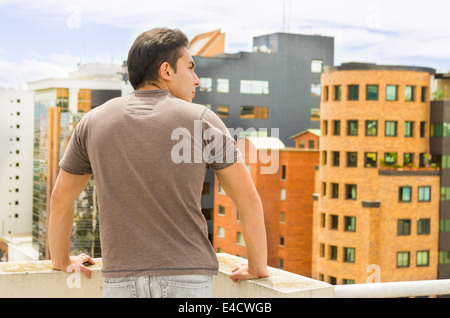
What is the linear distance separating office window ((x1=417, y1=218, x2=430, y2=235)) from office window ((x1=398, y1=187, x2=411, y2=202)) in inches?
56.5

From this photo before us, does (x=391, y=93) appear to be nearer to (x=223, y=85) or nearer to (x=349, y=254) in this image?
(x=349, y=254)

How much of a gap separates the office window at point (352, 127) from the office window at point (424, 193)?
14.4 feet

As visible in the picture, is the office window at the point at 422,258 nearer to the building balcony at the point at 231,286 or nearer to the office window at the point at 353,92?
the office window at the point at 353,92

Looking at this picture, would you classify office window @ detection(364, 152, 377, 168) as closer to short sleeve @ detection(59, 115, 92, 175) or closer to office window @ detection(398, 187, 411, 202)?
office window @ detection(398, 187, 411, 202)

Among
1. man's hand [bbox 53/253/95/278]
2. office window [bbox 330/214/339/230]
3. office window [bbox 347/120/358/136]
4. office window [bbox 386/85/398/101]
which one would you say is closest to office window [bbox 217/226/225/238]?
office window [bbox 330/214/339/230]

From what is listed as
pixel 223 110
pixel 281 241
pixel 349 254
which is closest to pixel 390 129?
pixel 349 254

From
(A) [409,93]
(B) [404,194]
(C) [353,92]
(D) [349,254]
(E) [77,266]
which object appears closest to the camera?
(E) [77,266]

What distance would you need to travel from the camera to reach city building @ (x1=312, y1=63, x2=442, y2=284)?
35875 mm

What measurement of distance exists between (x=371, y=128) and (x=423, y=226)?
18.8 ft

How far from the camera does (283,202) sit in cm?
4103

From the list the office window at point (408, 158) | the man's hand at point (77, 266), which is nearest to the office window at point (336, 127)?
the office window at point (408, 158)
